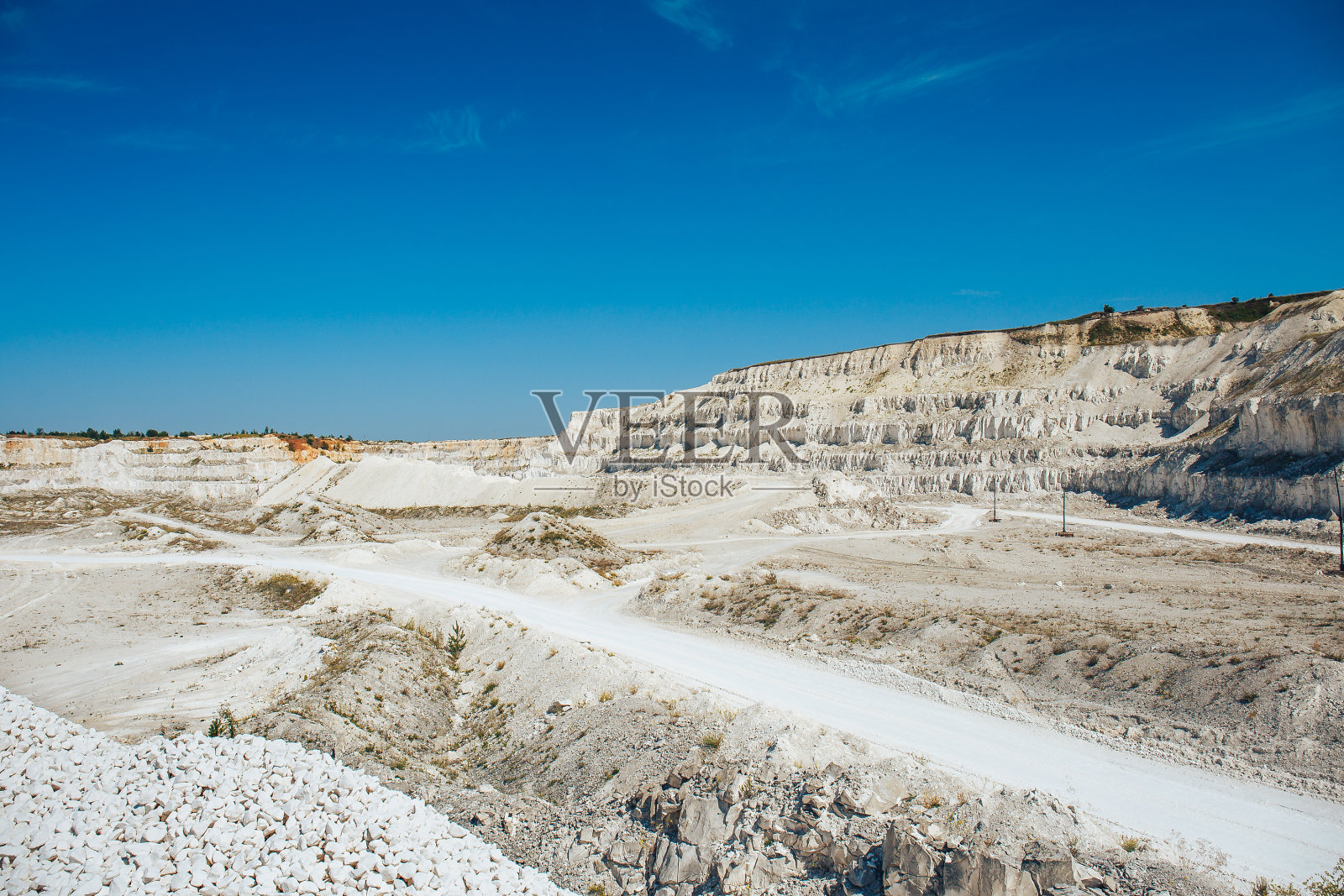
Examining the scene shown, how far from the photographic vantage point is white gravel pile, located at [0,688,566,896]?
23.6 feet

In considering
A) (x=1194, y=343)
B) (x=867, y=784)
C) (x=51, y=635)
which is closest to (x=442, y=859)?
(x=867, y=784)

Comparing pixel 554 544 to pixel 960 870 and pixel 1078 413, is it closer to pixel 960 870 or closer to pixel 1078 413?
pixel 960 870

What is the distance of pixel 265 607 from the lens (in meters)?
23.7

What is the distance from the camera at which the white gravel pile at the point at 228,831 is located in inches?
284

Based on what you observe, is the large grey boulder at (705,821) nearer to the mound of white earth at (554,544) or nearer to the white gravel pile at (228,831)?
the white gravel pile at (228,831)

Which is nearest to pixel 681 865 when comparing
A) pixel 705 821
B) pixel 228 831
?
pixel 705 821

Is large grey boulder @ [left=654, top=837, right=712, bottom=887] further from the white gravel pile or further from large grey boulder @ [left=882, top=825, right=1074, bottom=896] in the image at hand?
large grey boulder @ [left=882, top=825, right=1074, bottom=896]

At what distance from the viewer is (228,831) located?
25.5 feet

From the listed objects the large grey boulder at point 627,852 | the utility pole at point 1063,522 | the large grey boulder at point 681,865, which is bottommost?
the large grey boulder at point 627,852

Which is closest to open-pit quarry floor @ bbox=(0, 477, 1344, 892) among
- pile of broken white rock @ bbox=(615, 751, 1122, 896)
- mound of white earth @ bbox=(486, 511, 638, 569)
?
mound of white earth @ bbox=(486, 511, 638, 569)

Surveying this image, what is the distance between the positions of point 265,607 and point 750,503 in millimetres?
27042

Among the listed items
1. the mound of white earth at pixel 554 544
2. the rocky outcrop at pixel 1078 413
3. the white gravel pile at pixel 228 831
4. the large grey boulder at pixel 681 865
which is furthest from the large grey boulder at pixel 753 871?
the rocky outcrop at pixel 1078 413

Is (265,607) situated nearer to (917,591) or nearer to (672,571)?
(672,571)

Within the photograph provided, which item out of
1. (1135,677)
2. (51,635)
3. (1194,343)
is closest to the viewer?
(1135,677)
